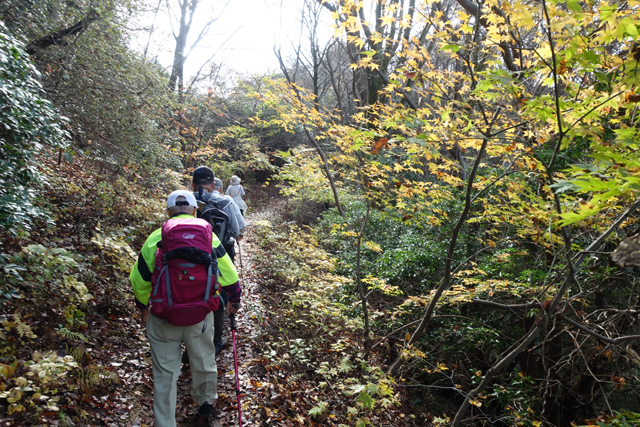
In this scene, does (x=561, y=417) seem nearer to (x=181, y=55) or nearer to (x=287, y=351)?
(x=287, y=351)

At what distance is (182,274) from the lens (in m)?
2.81

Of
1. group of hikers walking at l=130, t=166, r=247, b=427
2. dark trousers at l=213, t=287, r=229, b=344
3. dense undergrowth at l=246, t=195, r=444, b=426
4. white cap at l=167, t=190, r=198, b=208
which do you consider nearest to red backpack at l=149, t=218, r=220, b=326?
group of hikers walking at l=130, t=166, r=247, b=427

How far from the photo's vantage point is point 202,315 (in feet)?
9.56

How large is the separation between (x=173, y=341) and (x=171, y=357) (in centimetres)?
13

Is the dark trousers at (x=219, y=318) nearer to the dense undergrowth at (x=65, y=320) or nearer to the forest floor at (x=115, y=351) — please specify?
the forest floor at (x=115, y=351)

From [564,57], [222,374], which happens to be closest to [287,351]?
[222,374]

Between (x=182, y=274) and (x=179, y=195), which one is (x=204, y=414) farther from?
(x=179, y=195)

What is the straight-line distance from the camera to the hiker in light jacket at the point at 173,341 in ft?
9.29

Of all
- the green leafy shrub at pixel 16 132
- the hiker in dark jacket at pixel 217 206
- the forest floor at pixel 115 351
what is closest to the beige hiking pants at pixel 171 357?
the forest floor at pixel 115 351

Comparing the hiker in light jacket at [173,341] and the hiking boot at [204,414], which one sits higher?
the hiker in light jacket at [173,341]

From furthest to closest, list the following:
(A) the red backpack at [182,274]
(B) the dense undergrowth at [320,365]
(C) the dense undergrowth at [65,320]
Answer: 1. (B) the dense undergrowth at [320,365]
2. (C) the dense undergrowth at [65,320]
3. (A) the red backpack at [182,274]

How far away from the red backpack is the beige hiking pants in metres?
0.16

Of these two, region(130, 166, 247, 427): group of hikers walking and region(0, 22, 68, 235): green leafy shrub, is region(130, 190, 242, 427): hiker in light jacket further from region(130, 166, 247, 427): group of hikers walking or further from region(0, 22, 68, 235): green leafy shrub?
region(0, 22, 68, 235): green leafy shrub

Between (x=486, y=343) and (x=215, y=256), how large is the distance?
5.21m
